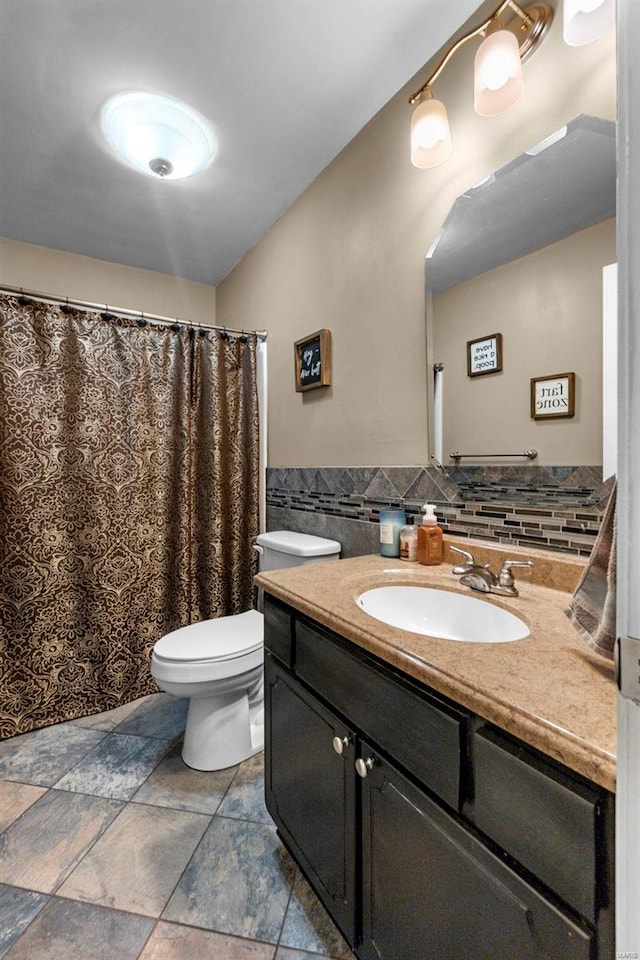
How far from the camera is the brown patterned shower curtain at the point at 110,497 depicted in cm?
174

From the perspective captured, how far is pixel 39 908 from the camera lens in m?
1.05

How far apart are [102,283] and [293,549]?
215 centimetres

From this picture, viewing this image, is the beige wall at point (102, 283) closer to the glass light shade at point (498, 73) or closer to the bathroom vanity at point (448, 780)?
the glass light shade at point (498, 73)

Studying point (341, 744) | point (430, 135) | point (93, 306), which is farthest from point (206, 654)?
point (430, 135)

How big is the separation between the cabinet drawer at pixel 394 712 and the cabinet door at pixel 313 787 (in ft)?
0.24

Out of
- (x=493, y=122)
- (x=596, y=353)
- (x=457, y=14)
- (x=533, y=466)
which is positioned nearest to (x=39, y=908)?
(x=533, y=466)

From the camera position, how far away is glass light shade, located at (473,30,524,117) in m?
1.00

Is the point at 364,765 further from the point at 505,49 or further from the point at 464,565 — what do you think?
the point at 505,49

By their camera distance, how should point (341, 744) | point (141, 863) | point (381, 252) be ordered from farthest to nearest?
point (381, 252) → point (141, 863) → point (341, 744)

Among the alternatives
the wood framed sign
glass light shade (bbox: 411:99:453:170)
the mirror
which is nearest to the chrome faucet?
the mirror

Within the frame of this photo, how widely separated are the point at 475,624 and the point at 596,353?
67cm

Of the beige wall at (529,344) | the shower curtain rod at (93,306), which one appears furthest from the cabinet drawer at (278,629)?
the shower curtain rod at (93,306)

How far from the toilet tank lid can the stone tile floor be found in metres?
0.83

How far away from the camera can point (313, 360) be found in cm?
187
